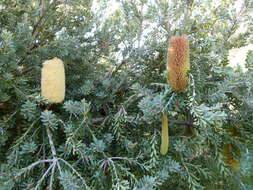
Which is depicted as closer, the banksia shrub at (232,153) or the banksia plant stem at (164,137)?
the banksia plant stem at (164,137)

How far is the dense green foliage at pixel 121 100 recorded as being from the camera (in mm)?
748

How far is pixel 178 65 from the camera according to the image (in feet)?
2.34

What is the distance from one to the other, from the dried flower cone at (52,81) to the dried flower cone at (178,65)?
1.07 ft

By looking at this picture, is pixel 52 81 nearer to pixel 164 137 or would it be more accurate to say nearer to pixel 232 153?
pixel 164 137

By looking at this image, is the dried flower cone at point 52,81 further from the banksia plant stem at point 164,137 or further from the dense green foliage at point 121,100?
the banksia plant stem at point 164,137

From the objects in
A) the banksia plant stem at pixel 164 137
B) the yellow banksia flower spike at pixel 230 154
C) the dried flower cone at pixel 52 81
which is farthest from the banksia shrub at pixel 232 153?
the dried flower cone at pixel 52 81

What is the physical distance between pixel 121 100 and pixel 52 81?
322mm

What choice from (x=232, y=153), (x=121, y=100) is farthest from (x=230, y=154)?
Answer: (x=121, y=100)

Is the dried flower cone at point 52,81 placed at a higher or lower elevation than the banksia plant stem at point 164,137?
higher

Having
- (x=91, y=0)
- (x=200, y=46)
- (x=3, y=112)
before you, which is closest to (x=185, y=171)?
(x=200, y=46)

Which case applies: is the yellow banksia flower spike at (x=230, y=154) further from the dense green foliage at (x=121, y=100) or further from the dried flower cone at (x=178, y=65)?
the dried flower cone at (x=178, y=65)

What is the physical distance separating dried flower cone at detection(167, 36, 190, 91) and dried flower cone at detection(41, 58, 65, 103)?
325 millimetres

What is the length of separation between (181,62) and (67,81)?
481 mm

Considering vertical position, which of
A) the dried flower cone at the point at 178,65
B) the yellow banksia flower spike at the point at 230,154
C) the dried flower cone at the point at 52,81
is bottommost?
the yellow banksia flower spike at the point at 230,154
